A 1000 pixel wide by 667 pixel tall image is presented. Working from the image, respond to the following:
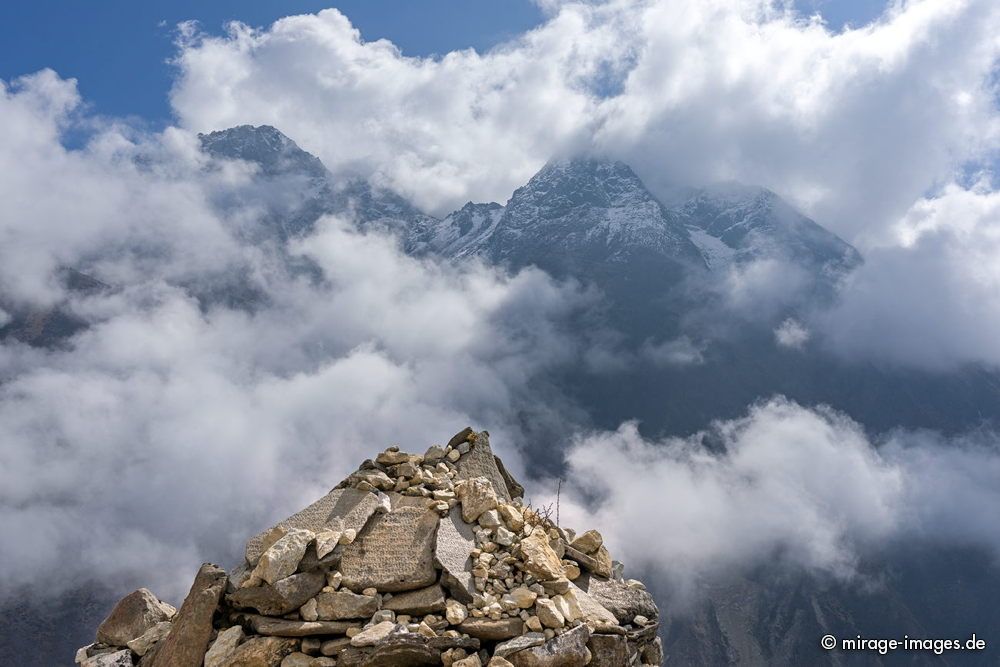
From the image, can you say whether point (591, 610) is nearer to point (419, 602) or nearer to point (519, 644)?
point (519, 644)

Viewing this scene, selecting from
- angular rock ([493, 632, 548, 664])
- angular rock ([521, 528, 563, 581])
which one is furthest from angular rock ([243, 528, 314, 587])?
angular rock ([521, 528, 563, 581])

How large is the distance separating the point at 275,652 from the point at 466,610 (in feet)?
13.2

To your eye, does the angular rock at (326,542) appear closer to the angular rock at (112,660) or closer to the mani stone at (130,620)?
the angular rock at (112,660)

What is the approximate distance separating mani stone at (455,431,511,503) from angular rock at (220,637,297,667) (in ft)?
22.2

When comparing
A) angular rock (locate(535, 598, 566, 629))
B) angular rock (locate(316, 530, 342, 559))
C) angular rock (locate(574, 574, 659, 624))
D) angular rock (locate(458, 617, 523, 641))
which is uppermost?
angular rock (locate(316, 530, 342, 559))

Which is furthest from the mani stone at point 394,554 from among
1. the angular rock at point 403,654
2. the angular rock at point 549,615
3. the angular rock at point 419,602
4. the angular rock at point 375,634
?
the angular rock at point 549,615

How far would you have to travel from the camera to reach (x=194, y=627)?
16.6m

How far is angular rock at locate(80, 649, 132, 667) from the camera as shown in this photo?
17875 mm

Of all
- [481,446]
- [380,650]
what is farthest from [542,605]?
[481,446]

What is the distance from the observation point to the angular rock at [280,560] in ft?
54.9

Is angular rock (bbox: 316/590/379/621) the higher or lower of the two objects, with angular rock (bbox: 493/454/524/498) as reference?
lower

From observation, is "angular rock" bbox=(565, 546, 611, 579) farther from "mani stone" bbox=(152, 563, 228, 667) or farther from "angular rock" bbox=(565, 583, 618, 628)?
"mani stone" bbox=(152, 563, 228, 667)

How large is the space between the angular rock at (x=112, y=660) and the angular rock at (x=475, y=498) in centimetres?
859

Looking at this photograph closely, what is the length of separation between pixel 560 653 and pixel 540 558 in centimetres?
224
